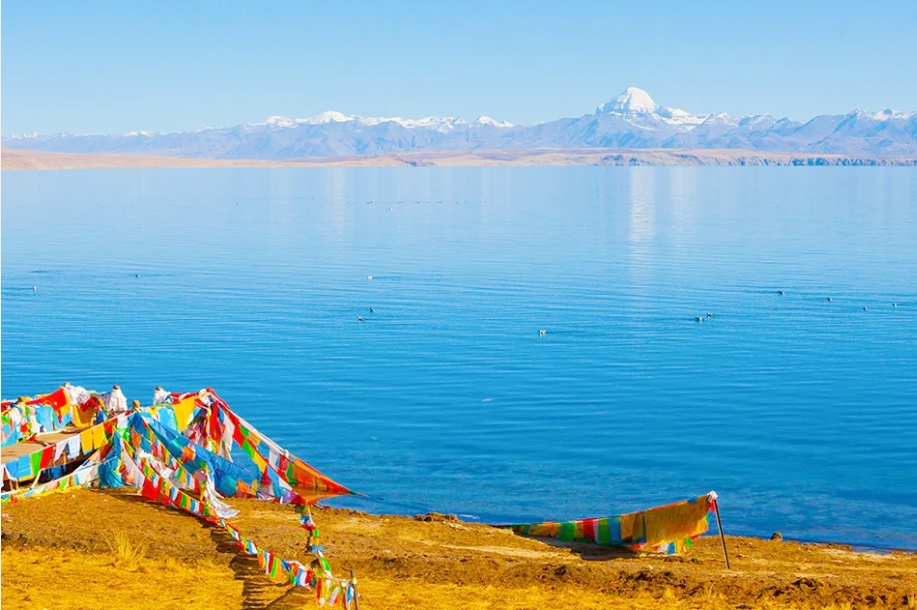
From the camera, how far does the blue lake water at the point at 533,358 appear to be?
32844 mm

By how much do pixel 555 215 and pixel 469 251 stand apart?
159 feet

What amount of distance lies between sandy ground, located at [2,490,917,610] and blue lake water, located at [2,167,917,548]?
4.30 m

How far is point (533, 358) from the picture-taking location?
48062 mm

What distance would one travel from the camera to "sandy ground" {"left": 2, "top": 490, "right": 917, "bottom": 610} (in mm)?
20859

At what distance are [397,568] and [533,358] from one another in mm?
26026

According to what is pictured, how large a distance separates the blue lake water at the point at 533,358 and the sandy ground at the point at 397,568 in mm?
4302

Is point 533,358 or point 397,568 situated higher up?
point 533,358

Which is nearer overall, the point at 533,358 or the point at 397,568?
the point at 397,568

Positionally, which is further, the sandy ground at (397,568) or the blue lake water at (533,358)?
the blue lake water at (533,358)

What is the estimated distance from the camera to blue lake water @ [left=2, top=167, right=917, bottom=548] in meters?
32.8

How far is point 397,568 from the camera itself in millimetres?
22516

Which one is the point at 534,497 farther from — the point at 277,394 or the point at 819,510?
the point at 277,394

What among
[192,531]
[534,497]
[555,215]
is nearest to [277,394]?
[534,497]

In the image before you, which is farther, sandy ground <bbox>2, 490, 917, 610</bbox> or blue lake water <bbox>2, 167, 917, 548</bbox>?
blue lake water <bbox>2, 167, 917, 548</bbox>
